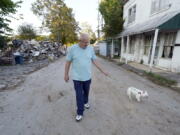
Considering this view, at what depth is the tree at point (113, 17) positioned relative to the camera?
1327cm

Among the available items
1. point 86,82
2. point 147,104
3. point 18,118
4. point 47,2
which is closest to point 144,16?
point 147,104

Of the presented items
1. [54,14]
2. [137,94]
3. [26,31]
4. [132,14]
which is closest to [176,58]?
[137,94]

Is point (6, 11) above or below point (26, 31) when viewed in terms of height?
below

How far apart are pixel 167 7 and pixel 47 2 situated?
23.5 meters

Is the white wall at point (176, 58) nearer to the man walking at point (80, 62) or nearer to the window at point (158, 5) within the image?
the window at point (158, 5)

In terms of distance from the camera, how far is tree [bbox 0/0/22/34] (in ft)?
33.0

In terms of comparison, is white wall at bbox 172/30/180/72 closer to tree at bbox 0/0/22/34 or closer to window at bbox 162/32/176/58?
window at bbox 162/32/176/58

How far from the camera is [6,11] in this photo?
10.6m

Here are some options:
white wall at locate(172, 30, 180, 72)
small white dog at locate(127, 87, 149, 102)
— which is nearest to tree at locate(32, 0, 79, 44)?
white wall at locate(172, 30, 180, 72)

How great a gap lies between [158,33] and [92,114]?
26.5 feet

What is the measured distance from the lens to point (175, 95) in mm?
4039

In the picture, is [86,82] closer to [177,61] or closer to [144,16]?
[177,61]

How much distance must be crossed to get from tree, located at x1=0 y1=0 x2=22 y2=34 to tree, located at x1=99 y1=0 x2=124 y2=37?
8.99 m

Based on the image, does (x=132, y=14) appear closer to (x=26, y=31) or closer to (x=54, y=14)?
(x=54, y=14)
